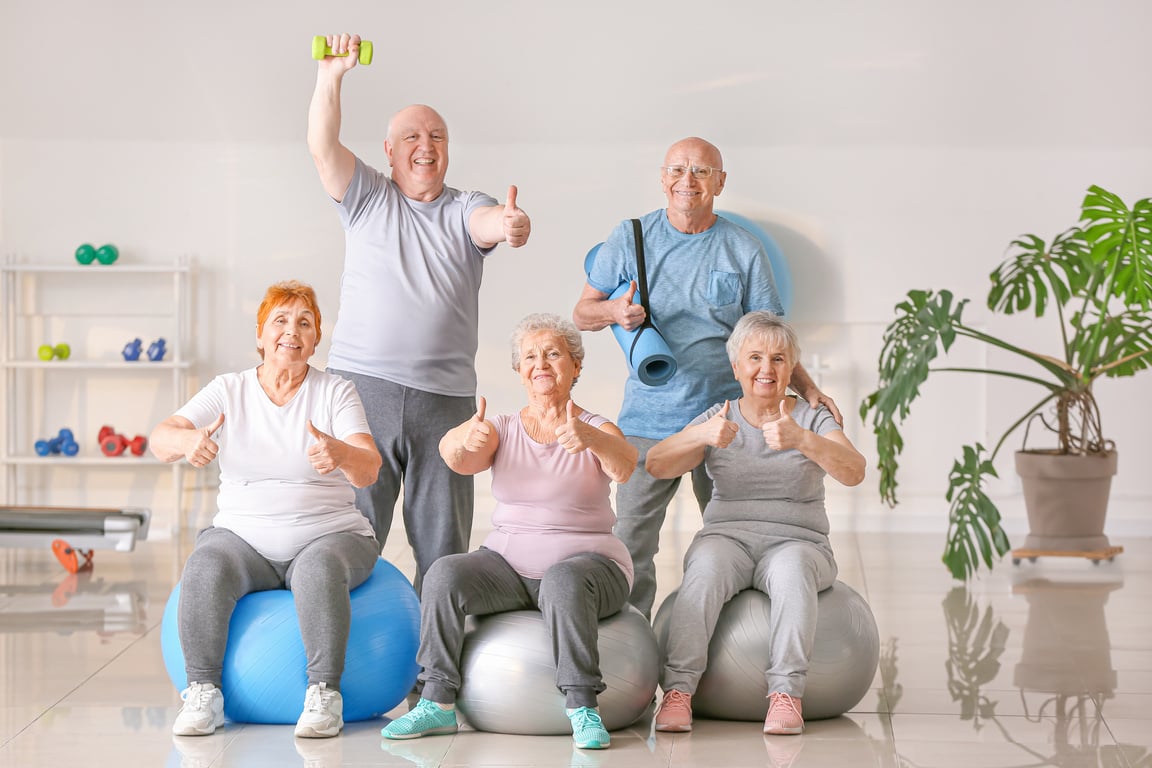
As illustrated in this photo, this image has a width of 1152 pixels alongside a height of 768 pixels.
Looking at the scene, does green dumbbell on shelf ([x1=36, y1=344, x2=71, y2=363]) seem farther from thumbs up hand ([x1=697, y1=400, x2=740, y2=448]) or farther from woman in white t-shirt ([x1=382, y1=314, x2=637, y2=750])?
thumbs up hand ([x1=697, y1=400, x2=740, y2=448])

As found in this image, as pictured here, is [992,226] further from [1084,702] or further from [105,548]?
[105,548]

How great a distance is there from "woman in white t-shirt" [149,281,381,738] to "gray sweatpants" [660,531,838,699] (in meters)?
0.71

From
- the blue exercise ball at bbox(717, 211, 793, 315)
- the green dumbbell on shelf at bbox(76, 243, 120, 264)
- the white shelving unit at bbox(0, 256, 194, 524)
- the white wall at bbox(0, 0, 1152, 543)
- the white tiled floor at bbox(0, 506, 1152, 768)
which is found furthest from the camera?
the white shelving unit at bbox(0, 256, 194, 524)

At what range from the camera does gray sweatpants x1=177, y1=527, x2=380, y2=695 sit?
9.34ft

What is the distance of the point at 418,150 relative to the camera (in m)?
3.28

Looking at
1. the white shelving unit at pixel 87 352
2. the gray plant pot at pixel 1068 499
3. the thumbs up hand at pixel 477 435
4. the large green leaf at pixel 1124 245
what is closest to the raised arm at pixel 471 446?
the thumbs up hand at pixel 477 435

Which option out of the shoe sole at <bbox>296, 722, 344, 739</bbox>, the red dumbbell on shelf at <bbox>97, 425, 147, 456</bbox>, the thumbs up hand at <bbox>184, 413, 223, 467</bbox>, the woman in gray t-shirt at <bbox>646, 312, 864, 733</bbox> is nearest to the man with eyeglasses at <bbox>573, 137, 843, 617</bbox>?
the woman in gray t-shirt at <bbox>646, 312, 864, 733</bbox>

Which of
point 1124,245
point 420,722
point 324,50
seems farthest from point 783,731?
point 1124,245

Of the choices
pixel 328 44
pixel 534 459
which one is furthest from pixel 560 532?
pixel 328 44

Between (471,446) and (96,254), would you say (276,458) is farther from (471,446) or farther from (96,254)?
(96,254)

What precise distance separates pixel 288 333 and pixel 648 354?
850 millimetres

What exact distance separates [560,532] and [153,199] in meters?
4.09

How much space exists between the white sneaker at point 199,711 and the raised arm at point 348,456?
53 cm

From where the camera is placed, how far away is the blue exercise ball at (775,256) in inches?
235
